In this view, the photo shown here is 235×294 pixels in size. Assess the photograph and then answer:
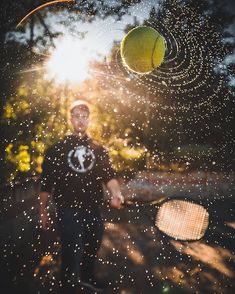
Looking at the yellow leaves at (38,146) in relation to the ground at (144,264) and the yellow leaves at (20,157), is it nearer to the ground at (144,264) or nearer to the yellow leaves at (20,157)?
the yellow leaves at (20,157)

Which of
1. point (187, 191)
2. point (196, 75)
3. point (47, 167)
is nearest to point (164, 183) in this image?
point (187, 191)

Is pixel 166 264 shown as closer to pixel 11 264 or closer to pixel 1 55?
pixel 11 264

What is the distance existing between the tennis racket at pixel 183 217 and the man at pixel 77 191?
2.63ft

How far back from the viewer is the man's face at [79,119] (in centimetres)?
328

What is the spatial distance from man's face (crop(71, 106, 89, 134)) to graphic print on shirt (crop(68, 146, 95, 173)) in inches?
8.4

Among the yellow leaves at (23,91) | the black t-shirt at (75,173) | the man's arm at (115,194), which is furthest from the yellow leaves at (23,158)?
the man's arm at (115,194)

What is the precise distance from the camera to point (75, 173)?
3.19m

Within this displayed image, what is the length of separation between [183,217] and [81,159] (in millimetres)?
1472

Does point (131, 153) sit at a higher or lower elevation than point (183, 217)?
lower

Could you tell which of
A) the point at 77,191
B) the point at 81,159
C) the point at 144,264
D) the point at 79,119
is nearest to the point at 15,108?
the point at 79,119

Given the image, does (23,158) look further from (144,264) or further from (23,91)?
(144,264)

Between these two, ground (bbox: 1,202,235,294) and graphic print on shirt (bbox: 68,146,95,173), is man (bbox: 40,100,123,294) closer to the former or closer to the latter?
graphic print on shirt (bbox: 68,146,95,173)

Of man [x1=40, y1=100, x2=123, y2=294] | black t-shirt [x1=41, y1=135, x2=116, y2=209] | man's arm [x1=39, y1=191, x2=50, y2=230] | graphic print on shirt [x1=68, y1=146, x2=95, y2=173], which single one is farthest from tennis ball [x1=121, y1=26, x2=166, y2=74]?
man's arm [x1=39, y1=191, x2=50, y2=230]

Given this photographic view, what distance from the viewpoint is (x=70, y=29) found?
7023 millimetres
